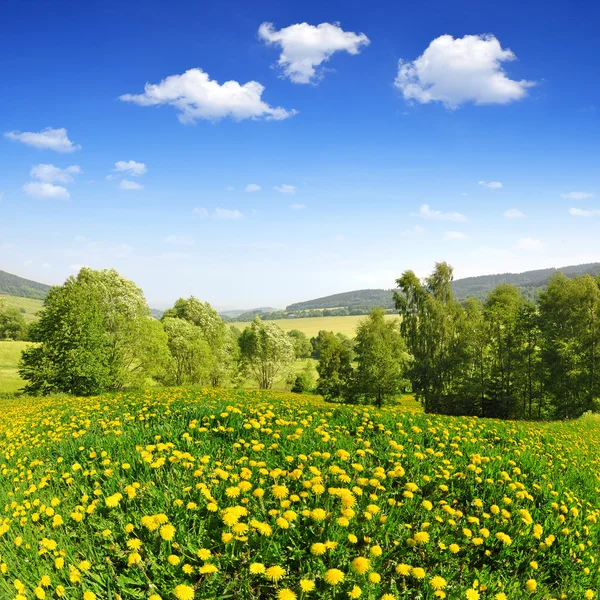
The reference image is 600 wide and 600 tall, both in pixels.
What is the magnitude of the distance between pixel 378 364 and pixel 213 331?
2542 centimetres

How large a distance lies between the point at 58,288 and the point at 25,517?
98.6ft

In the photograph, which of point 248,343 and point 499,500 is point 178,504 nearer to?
point 499,500

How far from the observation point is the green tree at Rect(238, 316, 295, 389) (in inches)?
2169

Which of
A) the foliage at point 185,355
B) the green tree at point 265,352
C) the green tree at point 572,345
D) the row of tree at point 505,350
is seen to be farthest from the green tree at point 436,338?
the foliage at point 185,355

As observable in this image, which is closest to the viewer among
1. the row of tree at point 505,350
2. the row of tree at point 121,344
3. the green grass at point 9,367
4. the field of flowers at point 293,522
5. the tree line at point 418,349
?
the field of flowers at point 293,522

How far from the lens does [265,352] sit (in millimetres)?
55406

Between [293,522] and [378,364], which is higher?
[293,522]

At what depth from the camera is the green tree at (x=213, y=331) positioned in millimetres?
52625

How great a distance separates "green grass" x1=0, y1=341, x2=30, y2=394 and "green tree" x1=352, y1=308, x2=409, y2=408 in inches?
1783

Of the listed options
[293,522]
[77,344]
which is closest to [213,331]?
[77,344]

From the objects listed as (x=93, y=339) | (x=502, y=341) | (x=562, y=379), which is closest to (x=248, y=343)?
(x=93, y=339)

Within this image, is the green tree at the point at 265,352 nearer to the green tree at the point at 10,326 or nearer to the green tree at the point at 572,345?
the green tree at the point at 572,345

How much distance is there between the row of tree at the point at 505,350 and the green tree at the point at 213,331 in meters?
25.9

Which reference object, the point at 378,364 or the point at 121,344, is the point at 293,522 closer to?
the point at 121,344
